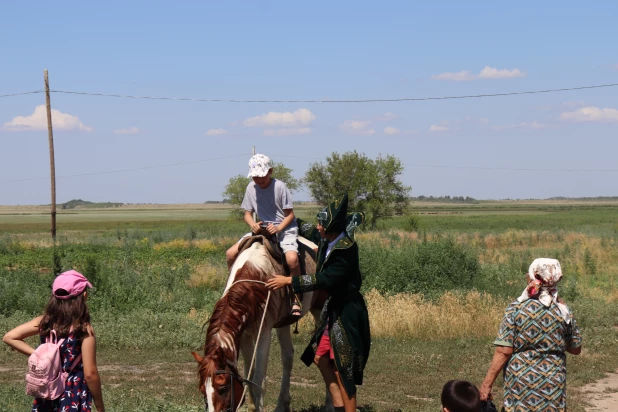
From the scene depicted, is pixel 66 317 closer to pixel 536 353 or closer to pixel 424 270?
pixel 536 353

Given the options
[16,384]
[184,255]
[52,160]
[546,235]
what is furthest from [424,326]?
[546,235]

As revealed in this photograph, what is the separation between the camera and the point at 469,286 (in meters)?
17.6

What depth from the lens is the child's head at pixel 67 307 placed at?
465 centimetres

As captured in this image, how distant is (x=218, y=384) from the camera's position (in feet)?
18.6

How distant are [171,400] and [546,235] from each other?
34147 millimetres

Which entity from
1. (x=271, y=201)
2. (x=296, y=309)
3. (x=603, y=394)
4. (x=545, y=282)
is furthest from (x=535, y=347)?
(x=603, y=394)

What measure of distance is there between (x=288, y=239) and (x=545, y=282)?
3.35 metres

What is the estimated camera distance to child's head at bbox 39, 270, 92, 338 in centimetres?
465

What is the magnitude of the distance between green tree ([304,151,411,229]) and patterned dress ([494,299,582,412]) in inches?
2020

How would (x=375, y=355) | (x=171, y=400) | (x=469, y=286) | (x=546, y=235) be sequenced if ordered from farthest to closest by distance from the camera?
(x=546, y=235)
(x=469, y=286)
(x=375, y=355)
(x=171, y=400)

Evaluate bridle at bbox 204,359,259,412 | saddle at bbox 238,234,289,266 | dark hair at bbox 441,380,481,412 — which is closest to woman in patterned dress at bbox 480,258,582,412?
dark hair at bbox 441,380,481,412

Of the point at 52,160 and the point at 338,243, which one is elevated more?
the point at 52,160

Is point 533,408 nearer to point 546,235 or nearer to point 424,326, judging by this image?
point 424,326

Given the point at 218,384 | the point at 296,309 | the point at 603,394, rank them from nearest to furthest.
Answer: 1. the point at 218,384
2. the point at 296,309
3. the point at 603,394
